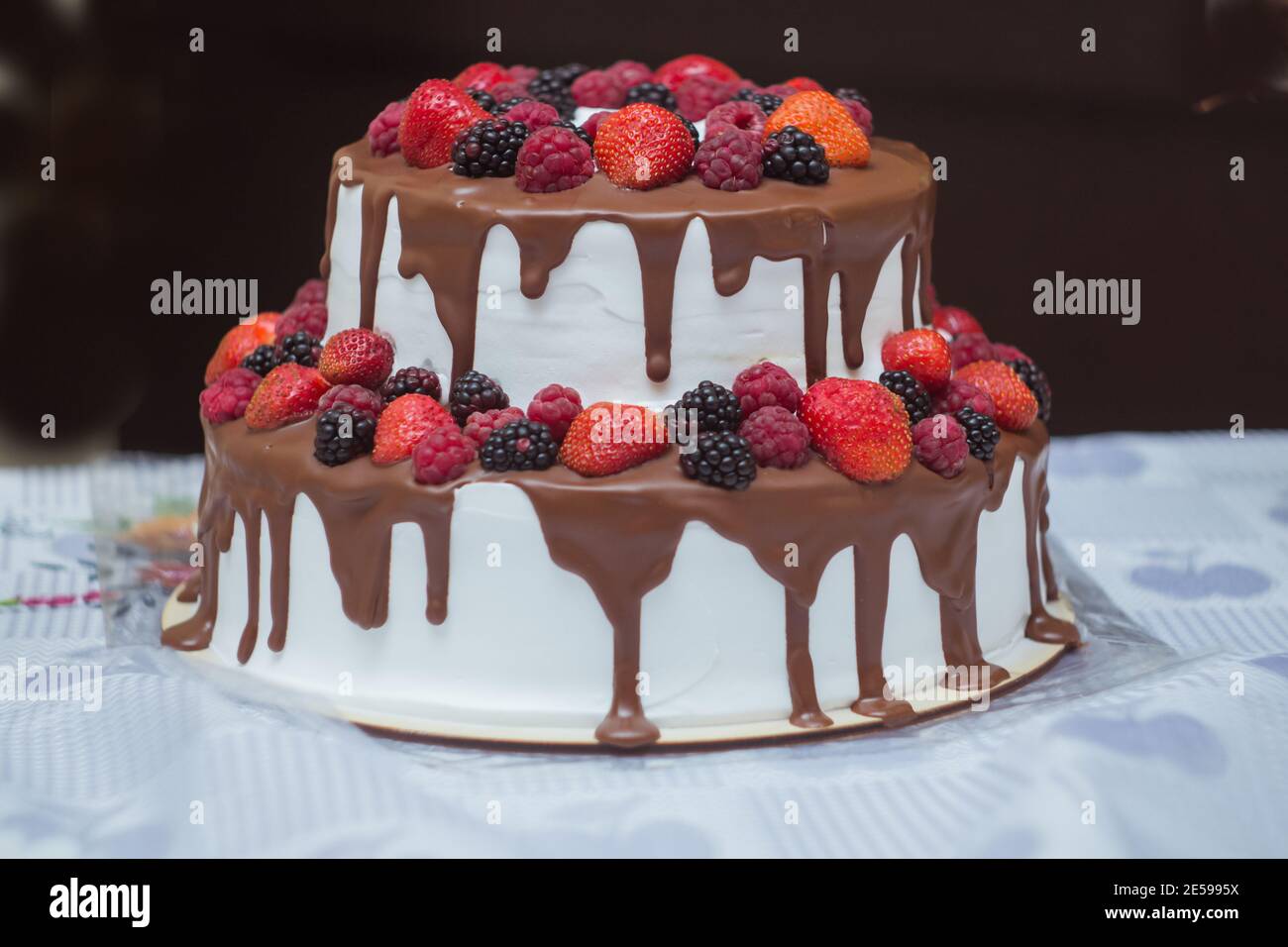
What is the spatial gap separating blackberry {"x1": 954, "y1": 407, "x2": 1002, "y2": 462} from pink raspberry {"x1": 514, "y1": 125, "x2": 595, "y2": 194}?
821 mm

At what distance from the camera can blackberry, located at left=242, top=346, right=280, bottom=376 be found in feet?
10.9

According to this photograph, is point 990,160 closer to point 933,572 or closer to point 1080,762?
point 933,572

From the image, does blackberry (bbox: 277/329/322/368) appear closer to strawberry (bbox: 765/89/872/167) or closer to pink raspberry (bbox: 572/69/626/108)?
pink raspberry (bbox: 572/69/626/108)

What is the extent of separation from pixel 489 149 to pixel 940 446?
95 centimetres

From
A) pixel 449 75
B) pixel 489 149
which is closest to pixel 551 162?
pixel 489 149

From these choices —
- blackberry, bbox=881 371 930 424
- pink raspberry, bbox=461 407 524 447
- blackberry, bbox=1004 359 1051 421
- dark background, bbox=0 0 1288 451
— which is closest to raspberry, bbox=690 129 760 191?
blackberry, bbox=881 371 930 424

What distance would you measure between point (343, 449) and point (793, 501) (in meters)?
0.78

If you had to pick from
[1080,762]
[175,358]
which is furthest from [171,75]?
[1080,762]

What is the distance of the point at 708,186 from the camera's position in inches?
117

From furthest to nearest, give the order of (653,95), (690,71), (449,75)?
(449,75), (690,71), (653,95)

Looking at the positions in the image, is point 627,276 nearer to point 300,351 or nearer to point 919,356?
point 919,356

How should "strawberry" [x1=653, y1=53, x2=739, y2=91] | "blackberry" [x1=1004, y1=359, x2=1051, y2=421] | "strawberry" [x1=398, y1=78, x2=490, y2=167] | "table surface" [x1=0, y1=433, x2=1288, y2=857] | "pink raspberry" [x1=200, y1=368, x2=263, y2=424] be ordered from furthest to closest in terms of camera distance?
"strawberry" [x1=653, y1=53, x2=739, y2=91] → "blackberry" [x1=1004, y1=359, x2=1051, y2=421] → "pink raspberry" [x1=200, y1=368, x2=263, y2=424] → "strawberry" [x1=398, y1=78, x2=490, y2=167] → "table surface" [x1=0, y1=433, x2=1288, y2=857]

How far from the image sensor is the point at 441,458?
2820 mm

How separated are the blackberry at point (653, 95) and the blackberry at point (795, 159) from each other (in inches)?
16.0
